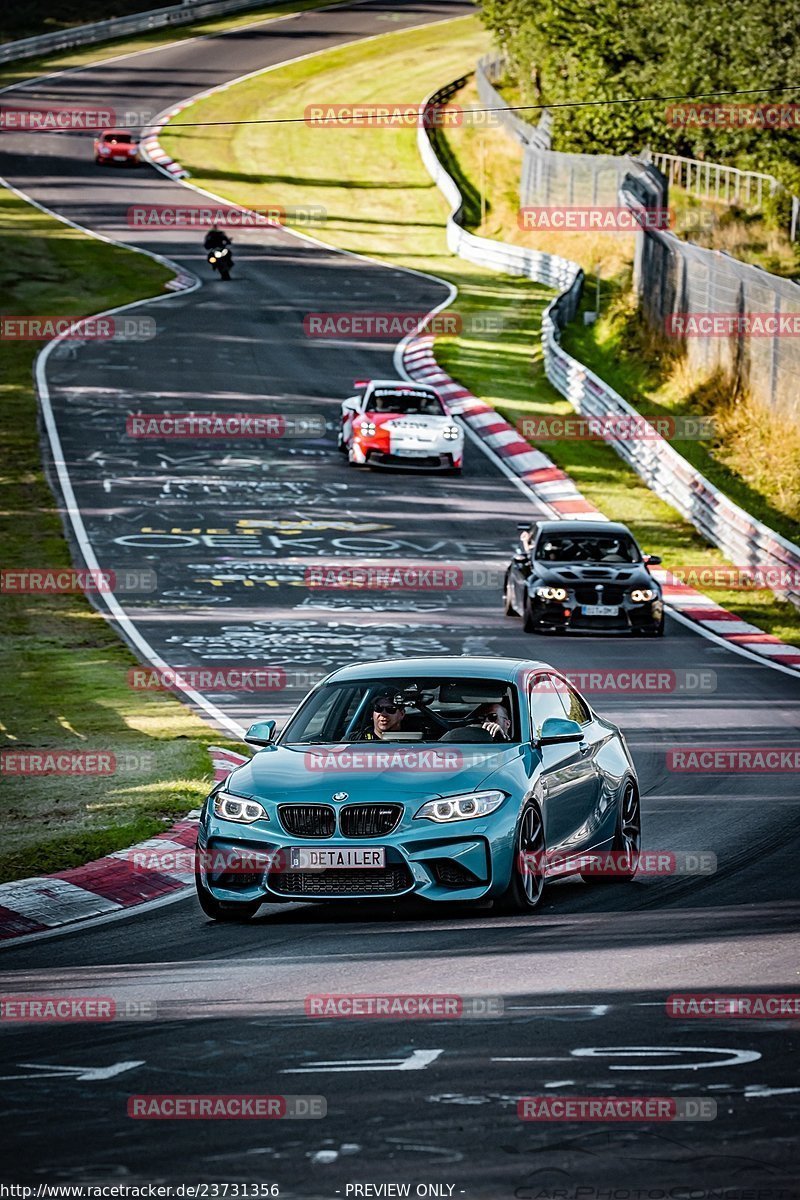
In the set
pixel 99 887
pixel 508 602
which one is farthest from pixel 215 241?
pixel 99 887

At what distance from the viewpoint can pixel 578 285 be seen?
50.2 metres

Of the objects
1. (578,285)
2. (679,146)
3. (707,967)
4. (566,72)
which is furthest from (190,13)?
(707,967)

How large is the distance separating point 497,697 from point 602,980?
3270 mm

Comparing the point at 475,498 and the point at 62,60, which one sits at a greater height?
the point at 62,60

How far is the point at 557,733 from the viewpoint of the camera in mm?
11297

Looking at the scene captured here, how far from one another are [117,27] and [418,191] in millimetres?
32993

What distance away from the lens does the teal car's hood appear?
1066 cm

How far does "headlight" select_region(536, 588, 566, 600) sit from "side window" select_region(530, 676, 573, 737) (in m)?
12.1

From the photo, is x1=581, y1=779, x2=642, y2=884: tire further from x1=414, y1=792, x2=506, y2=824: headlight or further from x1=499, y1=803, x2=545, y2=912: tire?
x1=414, y1=792, x2=506, y2=824: headlight

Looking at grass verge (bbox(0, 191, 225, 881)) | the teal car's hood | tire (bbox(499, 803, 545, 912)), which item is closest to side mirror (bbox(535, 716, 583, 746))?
the teal car's hood

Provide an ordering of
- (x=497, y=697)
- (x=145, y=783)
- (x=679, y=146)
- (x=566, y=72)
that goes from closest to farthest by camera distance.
→ 1. (x=497, y=697)
2. (x=145, y=783)
3. (x=679, y=146)
4. (x=566, y=72)

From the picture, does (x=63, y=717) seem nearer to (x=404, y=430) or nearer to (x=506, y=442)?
(x=404, y=430)

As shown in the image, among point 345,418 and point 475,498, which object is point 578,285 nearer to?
point 345,418

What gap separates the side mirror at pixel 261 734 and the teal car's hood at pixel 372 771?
0.26 meters
